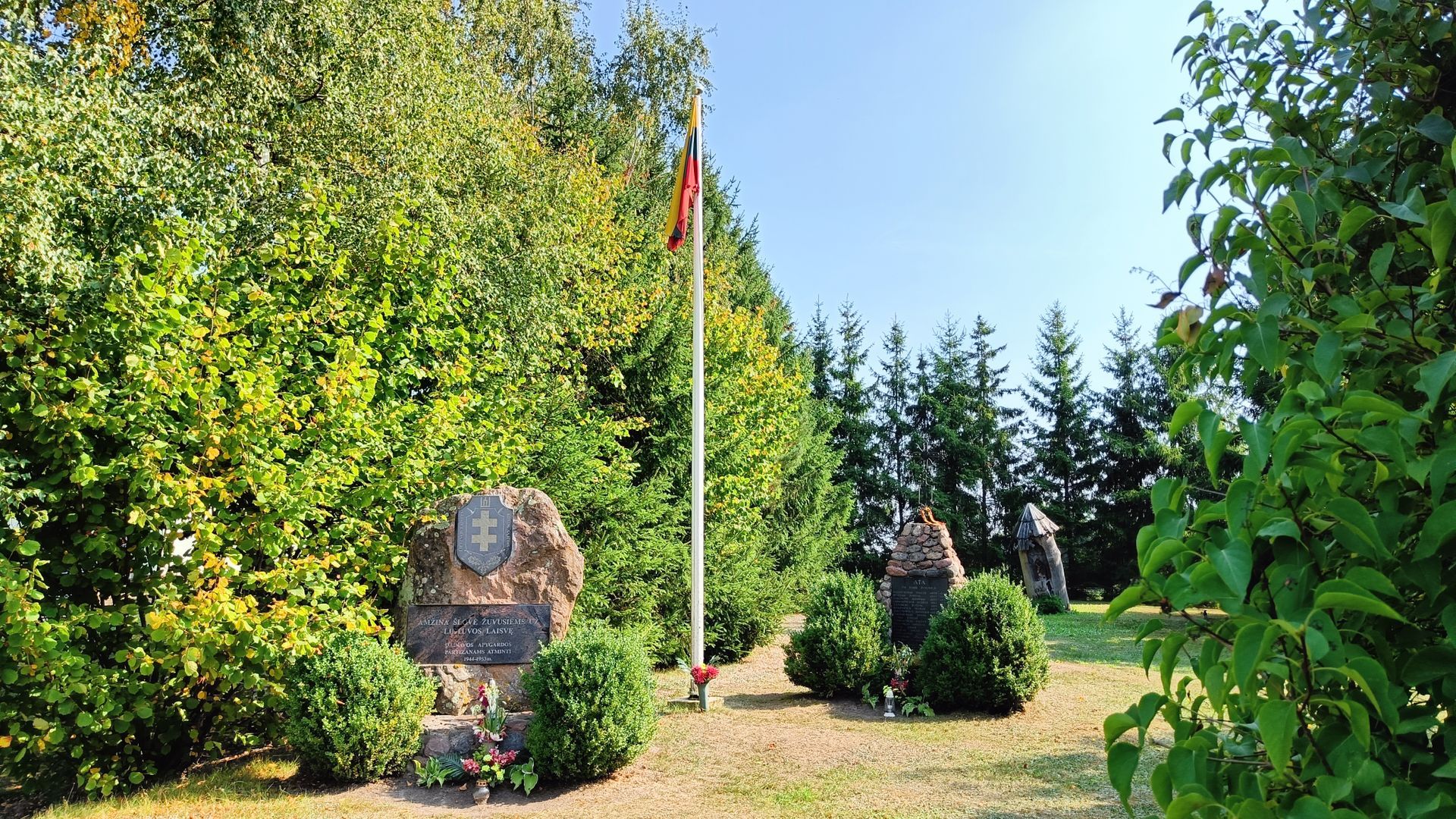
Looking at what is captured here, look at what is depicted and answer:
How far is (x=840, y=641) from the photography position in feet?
33.0

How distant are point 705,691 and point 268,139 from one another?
27.0 feet

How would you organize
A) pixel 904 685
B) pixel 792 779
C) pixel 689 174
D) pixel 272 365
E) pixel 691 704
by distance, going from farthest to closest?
pixel 689 174 → pixel 904 685 → pixel 691 704 → pixel 272 365 → pixel 792 779

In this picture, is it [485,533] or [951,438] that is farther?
[951,438]

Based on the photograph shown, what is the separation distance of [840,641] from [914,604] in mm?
1486

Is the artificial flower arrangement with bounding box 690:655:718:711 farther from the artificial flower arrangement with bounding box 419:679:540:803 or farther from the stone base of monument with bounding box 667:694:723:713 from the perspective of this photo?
the artificial flower arrangement with bounding box 419:679:540:803

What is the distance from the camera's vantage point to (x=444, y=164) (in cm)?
1227

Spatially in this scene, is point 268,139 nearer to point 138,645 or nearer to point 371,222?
point 371,222

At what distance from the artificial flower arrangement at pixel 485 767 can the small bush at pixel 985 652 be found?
15.3ft

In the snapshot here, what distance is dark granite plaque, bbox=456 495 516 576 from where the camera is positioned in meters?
7.74

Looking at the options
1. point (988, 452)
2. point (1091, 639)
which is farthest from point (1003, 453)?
point (1091, 639)

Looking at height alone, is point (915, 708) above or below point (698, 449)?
below

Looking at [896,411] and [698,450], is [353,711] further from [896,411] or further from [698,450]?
[896,411]

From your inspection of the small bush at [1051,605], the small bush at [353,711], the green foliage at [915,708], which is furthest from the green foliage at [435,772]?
the small bush at [1051,605]

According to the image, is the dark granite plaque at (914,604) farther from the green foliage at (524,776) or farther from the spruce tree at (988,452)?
the spruce tree at (988,452)
